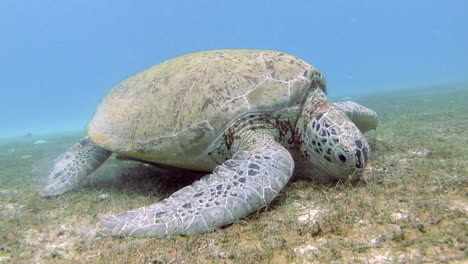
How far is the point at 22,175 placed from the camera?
5.83 metres

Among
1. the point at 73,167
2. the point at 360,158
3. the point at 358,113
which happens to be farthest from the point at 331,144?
the point at 73,167

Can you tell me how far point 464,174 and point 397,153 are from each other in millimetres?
1193

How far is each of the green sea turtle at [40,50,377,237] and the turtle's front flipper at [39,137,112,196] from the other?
0.05 feet

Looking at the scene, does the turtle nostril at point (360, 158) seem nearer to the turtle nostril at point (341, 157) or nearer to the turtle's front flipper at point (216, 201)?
the turtle nostril at point (341, 157)

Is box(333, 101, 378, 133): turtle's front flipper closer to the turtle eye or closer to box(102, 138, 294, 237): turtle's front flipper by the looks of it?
the turtle eye

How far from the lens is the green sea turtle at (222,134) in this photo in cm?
253

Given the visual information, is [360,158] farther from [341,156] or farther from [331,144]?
[331,144]

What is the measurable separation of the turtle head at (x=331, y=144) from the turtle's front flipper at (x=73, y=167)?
3107 mm

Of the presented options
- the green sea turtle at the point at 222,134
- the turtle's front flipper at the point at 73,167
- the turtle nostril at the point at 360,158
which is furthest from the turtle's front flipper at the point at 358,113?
the turtle's front flipper at the point at 73,167

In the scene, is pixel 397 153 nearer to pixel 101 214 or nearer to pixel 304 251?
pixel 304 251

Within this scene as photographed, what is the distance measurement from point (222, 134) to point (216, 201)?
110 centimetres

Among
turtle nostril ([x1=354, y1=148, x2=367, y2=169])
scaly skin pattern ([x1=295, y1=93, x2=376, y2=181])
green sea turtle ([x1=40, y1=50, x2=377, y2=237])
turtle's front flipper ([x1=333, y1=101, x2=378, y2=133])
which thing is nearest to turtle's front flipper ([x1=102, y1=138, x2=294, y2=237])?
green sea turtle ([x1=40, y1=50, x2=377, y2=237])

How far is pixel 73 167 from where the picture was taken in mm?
4332

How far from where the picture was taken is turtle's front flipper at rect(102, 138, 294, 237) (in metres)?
2.34
